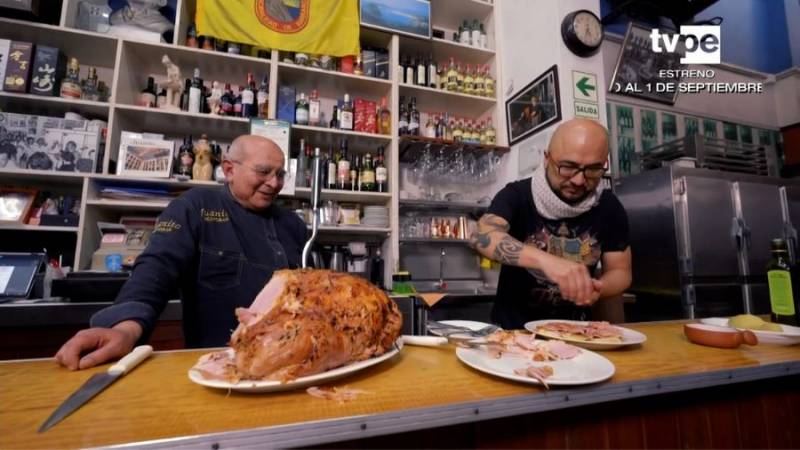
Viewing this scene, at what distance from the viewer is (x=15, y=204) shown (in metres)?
2.03

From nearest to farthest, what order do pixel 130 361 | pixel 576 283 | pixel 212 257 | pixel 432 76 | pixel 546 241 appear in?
pixel 130 361 → pixel 576 283 → pixel 212 257 → pixel 546 241 → pixel 432 76

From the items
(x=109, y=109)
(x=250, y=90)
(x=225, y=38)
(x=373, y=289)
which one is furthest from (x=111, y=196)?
(x=373, y=289)

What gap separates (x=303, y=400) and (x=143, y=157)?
7.72 ft

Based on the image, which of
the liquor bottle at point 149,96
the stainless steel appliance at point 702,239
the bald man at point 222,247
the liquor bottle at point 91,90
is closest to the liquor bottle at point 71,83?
the liquor bottle at point 91,90

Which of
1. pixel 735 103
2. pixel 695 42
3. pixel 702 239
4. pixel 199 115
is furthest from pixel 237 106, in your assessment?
pixel 735 103

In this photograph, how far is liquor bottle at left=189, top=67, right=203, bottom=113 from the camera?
2357mm

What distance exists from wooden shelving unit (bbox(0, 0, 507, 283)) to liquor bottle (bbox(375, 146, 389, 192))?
0.18 ft

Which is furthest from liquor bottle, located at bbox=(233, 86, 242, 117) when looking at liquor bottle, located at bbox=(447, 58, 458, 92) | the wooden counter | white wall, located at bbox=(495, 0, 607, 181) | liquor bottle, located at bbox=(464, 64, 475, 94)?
white wall, located at bbox=(495, 0, 607, 181)

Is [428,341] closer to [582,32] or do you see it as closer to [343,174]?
[343,174]

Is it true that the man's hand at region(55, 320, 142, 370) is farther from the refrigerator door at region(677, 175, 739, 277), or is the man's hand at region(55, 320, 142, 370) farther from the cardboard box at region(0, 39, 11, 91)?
the refrigerator door at region(677, 175, 739, 277)

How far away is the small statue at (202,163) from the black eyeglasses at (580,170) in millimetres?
2189

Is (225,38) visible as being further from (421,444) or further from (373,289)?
(421,444)

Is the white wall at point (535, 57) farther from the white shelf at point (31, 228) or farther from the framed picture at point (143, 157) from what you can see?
the white shelf at point (31, 228)

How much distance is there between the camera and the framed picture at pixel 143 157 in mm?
2170
